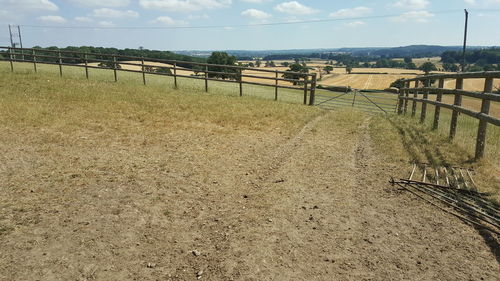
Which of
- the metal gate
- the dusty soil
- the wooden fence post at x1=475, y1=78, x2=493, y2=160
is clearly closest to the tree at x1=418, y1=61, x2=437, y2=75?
the metal gate

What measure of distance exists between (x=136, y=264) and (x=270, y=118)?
7845mm

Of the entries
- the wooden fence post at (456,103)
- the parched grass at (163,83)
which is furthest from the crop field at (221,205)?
the parched grass at (163,83)

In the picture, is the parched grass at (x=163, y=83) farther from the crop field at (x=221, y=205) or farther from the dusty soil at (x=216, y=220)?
the dusty soil at (x=216, y=220)

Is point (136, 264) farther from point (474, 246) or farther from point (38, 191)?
point (474, 246)

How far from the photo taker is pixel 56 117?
9227 mm

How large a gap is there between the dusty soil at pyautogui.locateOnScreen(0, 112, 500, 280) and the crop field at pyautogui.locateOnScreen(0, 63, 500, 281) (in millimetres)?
18

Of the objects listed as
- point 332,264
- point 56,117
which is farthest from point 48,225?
point 56,117

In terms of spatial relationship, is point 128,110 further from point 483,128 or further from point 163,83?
point 483,128

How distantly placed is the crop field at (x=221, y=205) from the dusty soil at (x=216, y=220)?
0.02 m

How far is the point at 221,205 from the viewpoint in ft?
15.6

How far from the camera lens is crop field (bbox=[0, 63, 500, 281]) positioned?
3.38 m

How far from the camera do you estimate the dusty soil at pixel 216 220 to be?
3334 millimetres

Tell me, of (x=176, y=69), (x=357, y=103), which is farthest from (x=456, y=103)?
(x=357, y=103)

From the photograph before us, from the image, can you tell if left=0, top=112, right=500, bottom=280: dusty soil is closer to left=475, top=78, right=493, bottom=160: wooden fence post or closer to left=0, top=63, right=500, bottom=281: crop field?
left=0, top=63, right=500, bottom=281: crop field
